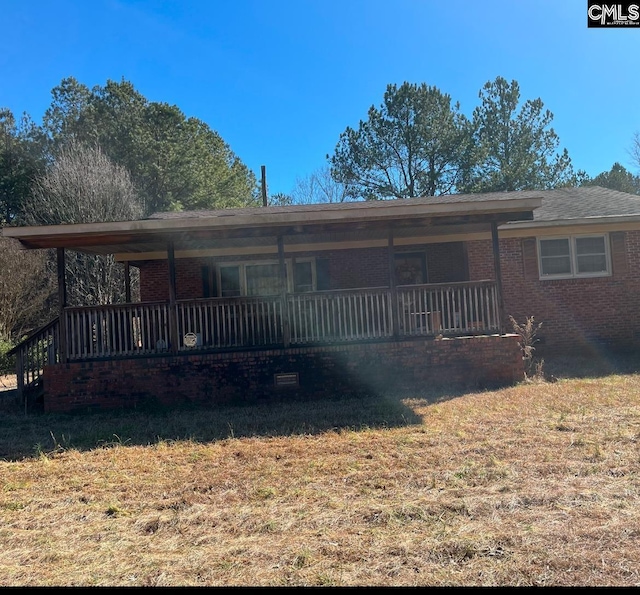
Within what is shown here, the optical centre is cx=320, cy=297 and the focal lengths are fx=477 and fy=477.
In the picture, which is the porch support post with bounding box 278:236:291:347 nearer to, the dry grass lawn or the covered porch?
the covered porch

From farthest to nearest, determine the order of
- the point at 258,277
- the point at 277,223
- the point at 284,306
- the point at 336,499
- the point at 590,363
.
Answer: the point at 258,277
the point at 590,363
the point at 284,306
the point at 277,223
the point at 336,499

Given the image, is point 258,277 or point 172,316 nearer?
point 172,316

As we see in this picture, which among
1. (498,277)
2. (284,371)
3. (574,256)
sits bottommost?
(284,371)

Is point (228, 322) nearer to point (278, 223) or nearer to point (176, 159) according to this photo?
point (278, 223)

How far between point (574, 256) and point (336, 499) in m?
9.48

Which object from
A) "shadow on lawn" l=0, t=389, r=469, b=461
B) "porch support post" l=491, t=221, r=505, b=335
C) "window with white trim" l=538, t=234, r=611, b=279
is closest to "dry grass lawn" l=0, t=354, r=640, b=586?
"shadow on lawn" l=0, t=389, r=469, b=461

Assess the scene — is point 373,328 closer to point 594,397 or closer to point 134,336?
point 594,397

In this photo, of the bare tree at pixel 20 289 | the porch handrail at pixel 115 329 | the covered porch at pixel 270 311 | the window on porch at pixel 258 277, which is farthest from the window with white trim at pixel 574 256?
the bare tree at pixel 20 289

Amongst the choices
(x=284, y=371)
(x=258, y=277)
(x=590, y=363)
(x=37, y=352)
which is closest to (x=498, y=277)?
(x=590, y=363)

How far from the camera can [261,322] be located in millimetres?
8672

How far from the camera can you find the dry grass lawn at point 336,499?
2871mm

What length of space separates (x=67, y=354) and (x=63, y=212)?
14116 millimetres

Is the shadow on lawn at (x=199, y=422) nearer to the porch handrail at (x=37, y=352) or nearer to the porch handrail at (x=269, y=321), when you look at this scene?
the porch handrail at (x=37, y=352)

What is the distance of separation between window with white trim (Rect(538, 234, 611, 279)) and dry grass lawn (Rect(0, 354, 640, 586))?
15.7 feet
